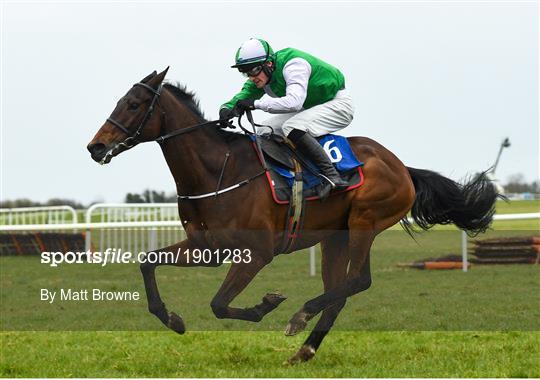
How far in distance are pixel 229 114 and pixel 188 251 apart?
96cm

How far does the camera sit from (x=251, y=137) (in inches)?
253

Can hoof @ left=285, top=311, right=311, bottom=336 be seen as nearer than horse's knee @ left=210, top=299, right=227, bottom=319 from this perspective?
No

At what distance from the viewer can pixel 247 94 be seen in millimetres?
6445

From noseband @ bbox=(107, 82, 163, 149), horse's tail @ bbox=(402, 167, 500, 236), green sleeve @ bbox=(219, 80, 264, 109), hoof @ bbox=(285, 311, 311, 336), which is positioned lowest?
hoof @ bbox=(285, 311, 311, 336)

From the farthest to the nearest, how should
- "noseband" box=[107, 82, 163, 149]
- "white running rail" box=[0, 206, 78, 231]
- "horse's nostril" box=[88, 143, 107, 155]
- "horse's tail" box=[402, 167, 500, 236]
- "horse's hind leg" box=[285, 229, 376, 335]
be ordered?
"white running rail" box=[0, 206, 78, 231], "horse's tail" box=[402, 167, 500, 236], "horse's hind leg" box=[285, 229, 376, 335], "noseband" box=[107, 82, 163, 149], "horse's nostril" box=[88, 143, 107, 155]

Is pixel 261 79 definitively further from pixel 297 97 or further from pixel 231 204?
pixel 231 204

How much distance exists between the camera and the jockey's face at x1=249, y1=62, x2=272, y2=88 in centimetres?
600

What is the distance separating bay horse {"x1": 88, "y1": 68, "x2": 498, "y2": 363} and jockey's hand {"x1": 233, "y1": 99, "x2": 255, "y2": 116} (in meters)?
0.25

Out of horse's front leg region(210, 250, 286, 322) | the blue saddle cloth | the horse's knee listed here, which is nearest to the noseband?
the blue saddle cloth

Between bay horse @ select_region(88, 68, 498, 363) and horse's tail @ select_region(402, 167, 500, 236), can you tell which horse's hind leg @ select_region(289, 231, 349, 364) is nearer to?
bay horse @ select_region(88, 68, 498, 363)

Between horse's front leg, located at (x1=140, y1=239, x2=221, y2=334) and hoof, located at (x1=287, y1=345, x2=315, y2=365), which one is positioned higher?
horse's front leg, located at (x1=140, y1=239, x2=221, y2=334)

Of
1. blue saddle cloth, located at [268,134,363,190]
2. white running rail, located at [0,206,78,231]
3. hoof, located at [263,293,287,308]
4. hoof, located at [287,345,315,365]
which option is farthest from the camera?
white running rail, located at [0,206,78,231]

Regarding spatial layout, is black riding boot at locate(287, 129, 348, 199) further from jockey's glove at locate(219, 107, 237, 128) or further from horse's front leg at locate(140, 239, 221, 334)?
horse's front leg at locate(140, 239, 221, 334)

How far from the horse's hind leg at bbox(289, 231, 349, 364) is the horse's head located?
166 centimetres
